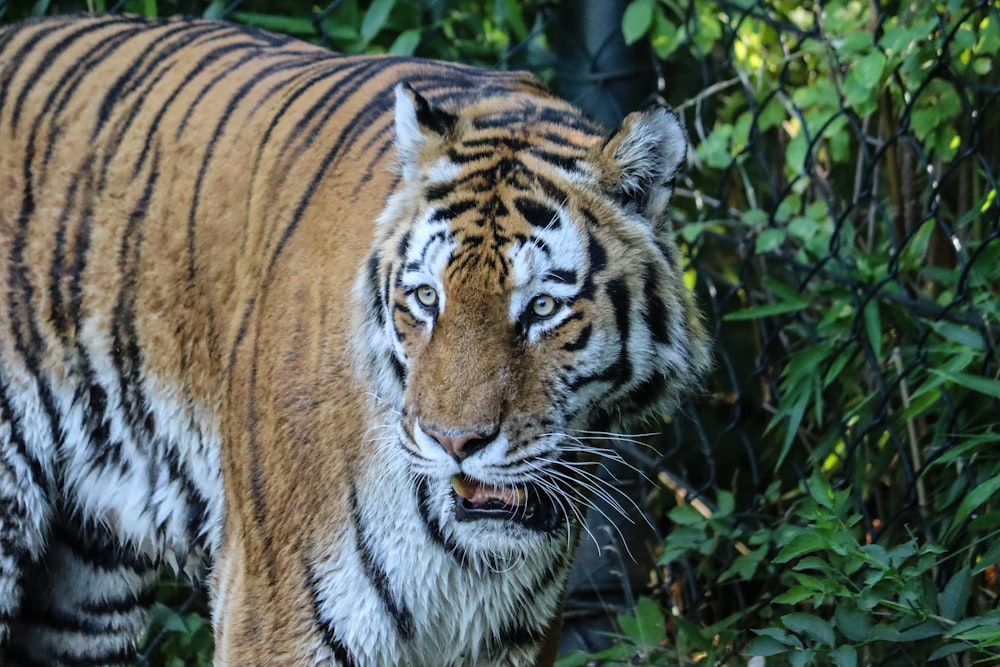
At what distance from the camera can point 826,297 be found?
2.43 meters

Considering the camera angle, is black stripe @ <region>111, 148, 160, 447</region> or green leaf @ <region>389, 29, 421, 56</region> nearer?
black stripe @ <region>111, 148, 160, 447</region>

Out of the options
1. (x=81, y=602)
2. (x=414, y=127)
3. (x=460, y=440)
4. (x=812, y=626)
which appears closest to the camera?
(x=460, y=440)

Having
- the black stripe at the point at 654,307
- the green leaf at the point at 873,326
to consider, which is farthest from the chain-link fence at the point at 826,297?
the black stripe at the point at 654,307

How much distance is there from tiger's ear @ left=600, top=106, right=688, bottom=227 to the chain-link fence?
39 centimetres

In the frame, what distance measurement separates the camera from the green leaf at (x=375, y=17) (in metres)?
2.43

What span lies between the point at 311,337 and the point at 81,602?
2.92ft

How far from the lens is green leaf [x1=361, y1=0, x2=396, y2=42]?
2428 mm

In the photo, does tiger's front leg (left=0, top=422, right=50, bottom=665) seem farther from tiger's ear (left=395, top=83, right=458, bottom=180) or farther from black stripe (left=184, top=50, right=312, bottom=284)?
tiger's ear (left=395, top=83, right=458, bottom=180)

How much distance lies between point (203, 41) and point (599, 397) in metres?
1.08

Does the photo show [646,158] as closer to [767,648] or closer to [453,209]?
[453,209]

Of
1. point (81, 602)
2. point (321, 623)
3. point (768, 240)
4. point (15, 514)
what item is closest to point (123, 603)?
point (81, 602)

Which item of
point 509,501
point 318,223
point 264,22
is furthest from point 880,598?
point 264,22

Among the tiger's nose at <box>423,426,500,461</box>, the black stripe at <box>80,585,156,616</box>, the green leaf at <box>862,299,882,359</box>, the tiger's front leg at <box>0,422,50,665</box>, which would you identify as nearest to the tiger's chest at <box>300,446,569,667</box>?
the tiger's nose at <box>423,426,500,461</box>

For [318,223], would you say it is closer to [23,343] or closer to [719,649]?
[23,343]
